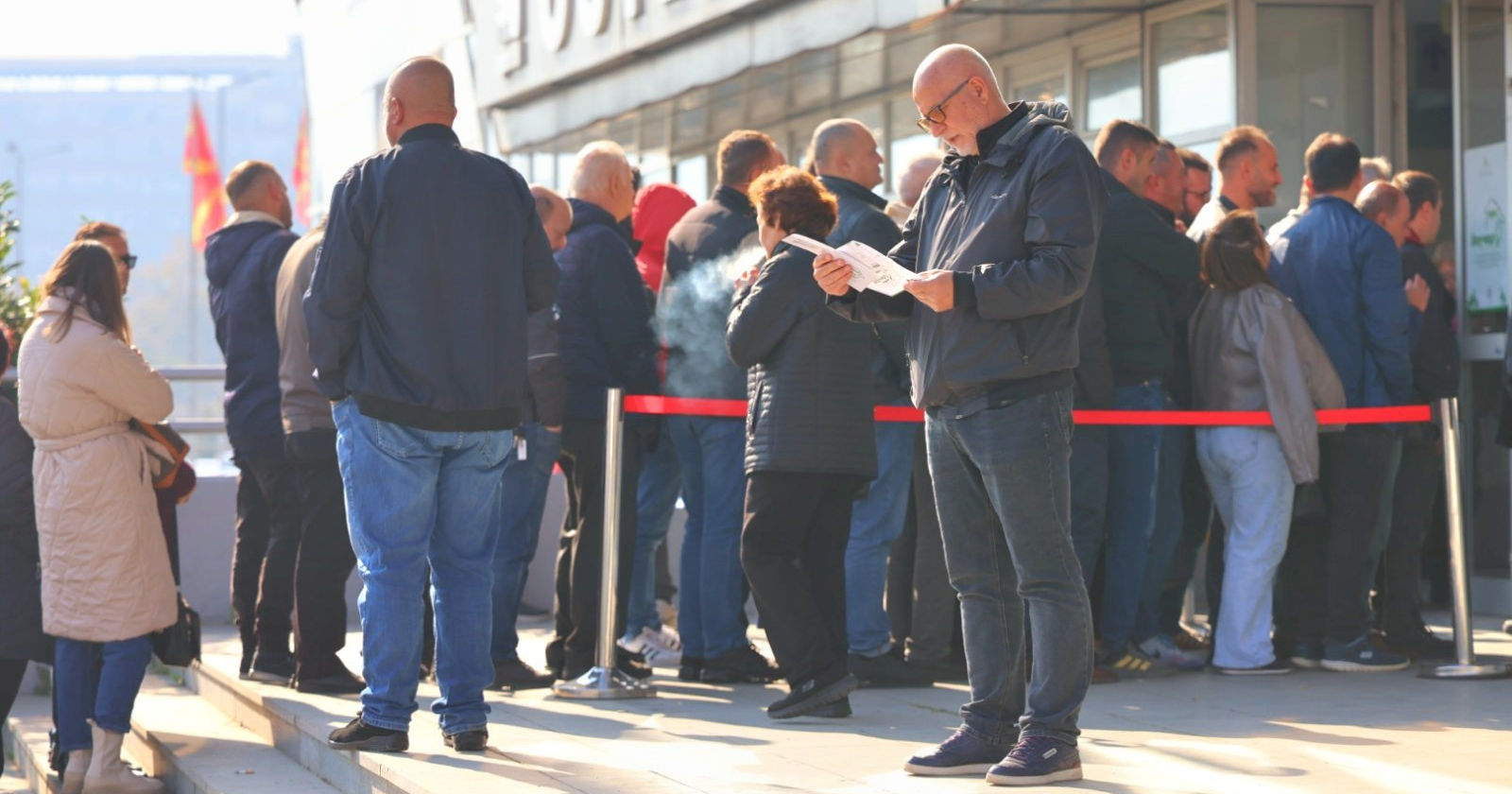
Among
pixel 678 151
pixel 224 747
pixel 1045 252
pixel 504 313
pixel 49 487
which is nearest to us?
pixel 1045 252

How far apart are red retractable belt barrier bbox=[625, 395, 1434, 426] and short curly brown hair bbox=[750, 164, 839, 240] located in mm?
965

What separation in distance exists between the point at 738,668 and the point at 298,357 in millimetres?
1967

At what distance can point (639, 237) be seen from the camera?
8.48 metres

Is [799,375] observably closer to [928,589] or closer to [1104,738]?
[928,589]

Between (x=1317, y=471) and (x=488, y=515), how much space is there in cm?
338

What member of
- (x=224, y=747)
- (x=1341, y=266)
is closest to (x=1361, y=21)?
(x=1341, y=266)

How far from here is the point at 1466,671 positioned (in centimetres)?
742

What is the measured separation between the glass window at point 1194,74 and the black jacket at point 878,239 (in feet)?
13.8

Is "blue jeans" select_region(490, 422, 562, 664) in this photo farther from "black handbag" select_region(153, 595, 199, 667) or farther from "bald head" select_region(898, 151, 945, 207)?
"bald head" select_region(898, 151, 945, 207)

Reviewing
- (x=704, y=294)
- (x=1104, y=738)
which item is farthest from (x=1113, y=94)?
(x=1104, y=738)

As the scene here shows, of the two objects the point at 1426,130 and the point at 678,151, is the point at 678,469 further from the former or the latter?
the point at 678,151

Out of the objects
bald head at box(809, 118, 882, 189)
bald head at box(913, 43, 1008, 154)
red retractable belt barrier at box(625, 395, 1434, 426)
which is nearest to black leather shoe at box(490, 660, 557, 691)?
red retractable belt barrier at box(625, 395, 1434, 426)

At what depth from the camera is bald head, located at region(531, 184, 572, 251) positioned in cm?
746

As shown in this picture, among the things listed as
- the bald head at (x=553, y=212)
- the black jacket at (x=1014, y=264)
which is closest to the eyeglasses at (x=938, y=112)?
the black jacket at (x=1014, y=264)
